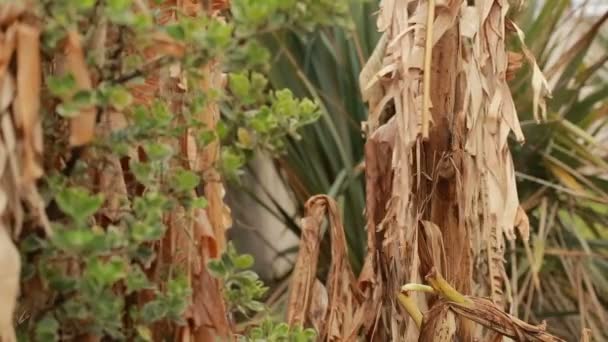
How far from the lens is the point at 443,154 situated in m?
1.13

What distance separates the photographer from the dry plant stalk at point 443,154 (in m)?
1.09

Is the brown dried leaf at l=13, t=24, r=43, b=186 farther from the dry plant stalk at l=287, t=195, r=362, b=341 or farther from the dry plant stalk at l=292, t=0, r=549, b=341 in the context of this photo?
the dry plant stalk at l=287, t=195, r=362, b=341

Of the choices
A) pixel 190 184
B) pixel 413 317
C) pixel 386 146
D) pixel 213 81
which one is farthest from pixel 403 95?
pixel 190 184

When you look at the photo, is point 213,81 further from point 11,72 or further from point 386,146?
point 386,146

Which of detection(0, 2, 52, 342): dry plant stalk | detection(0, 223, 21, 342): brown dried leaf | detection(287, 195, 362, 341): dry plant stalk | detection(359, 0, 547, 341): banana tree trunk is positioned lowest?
detection(287, 195, 362, 341): dry plant stalk

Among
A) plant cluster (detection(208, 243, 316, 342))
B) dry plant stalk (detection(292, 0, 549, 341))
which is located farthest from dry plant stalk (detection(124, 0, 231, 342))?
dry plant stalk (detection(292, 0, 549, 341))

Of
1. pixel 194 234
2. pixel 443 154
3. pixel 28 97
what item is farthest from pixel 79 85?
pixel 443 154

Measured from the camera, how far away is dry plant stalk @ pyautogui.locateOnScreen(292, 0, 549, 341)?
43.0 inches

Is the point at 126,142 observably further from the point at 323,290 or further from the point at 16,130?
the point at 323,290

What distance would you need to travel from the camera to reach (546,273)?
2098 mm

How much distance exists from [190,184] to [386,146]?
0.55 meters

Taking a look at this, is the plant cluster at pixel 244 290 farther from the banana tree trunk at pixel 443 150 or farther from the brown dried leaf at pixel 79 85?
the banana tree trunk at pixel 443 150

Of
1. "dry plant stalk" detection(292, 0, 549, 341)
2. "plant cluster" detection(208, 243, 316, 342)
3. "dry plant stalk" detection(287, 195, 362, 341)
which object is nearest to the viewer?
"plant cluster" detection(208, 243, 316, 342)

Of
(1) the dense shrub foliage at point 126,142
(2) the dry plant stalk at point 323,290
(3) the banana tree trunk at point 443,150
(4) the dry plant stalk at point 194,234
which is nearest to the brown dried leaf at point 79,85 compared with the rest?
(1) the dense shrub foliage at point 126,142
